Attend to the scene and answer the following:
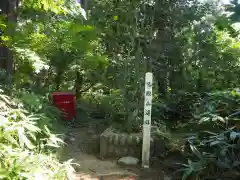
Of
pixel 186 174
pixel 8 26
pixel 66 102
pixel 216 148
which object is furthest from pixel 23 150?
pixel 66 102

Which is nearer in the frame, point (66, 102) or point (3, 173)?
point (3, 173)

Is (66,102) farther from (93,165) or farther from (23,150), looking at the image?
(23,150)

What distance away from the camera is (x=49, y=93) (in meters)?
5.97

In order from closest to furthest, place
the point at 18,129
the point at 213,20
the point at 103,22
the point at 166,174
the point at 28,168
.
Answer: the point at 28,168, the point at 18,129, the point at 166,174, the point at 103,22, the point at 213,20

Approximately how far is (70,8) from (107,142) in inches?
75.8


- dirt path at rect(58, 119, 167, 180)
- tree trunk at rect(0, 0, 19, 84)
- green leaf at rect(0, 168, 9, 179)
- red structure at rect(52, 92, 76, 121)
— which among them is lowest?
dirt path at rect(58, 119, 167, 180)

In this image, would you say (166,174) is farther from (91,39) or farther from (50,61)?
(50,61)

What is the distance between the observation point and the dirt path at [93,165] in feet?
11.7

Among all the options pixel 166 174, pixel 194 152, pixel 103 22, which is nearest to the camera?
pixel 194 152

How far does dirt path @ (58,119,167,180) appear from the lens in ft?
11.7

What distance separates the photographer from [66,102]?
229 inches

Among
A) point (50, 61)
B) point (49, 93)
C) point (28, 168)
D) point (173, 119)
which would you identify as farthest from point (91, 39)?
point (28, 168)

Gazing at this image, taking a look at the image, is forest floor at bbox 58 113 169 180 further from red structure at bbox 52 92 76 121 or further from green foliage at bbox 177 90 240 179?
red structure at bbox 52 92 76 121

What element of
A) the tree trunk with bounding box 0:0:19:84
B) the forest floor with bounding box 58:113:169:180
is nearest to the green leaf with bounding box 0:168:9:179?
the forest floor with bounding box 58:113:169:180
